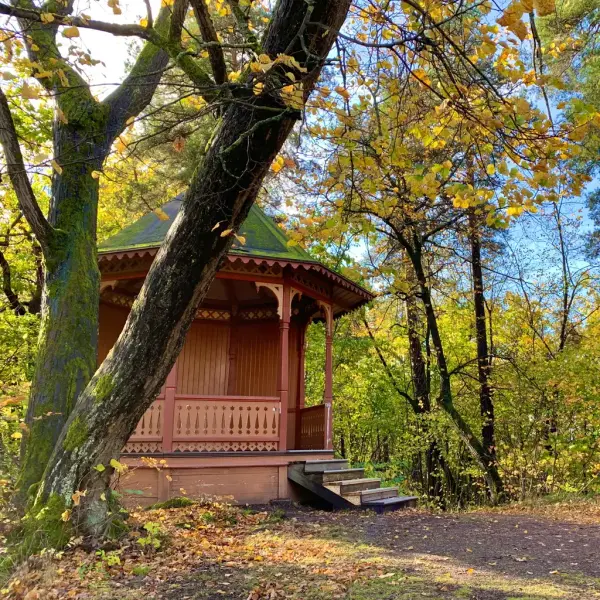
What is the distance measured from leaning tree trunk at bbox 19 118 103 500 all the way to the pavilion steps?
4.12m

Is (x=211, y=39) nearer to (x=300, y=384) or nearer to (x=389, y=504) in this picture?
(x=389, y=504)

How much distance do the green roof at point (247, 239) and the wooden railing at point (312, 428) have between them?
10.1ft

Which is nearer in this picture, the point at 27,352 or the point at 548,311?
the point at 27,352

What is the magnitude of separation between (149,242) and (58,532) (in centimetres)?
544

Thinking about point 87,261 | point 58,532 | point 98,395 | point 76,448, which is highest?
point 87,261

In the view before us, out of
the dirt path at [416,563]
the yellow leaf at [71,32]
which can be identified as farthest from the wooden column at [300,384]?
the yellow leaf at [71,32]

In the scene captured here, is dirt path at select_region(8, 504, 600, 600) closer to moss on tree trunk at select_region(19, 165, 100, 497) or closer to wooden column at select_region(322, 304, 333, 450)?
moss on tree trunk at select_region(19, 165, 100, 497)

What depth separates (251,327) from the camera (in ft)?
38.4

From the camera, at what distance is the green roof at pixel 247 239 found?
30.3 ft

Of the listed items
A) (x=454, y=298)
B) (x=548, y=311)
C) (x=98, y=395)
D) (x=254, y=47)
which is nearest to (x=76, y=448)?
(x=98, y=395)

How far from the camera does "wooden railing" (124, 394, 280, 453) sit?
8883mm

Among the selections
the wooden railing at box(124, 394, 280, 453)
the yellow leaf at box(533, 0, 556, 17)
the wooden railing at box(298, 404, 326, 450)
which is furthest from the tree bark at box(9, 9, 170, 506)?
the wooden railing at box(298, 404, 326, 450)

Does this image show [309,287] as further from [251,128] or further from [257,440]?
[251,128]

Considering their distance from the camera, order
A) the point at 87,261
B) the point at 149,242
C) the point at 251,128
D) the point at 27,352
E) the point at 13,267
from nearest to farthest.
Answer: the point at 251,128
the point at 87,261
the point at 149,242
the point at 27,352
the point at 13,267
